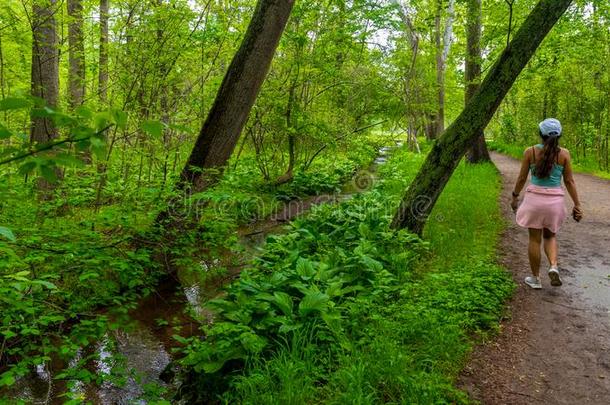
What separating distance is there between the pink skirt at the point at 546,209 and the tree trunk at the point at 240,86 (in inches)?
162

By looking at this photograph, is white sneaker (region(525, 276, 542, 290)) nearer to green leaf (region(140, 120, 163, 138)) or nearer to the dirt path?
the dirt path

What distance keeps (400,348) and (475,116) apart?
13.6 ft

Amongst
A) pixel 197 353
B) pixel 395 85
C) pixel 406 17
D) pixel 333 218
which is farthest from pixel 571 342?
pixel 406 17

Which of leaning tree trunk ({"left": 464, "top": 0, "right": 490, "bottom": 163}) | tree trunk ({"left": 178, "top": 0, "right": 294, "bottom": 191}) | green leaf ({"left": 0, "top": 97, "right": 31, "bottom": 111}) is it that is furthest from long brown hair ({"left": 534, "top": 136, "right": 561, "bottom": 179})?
leaning tree trunk ({"left": 464, "top": 0, "right": 490, "bottom": 163})

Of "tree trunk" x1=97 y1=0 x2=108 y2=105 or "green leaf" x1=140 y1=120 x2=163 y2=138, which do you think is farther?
"tree trunk" x1=97 y1=0 x2=108 y2=105

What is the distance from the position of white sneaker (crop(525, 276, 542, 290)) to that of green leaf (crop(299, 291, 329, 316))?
2888mm

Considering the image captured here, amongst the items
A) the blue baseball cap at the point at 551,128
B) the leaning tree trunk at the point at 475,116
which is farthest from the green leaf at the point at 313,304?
the blue baseball cap at the point at 551,128

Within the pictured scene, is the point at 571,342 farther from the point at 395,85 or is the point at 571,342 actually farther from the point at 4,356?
the point at 395,85

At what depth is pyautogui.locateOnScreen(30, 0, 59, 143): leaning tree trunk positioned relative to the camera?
707 centimetres

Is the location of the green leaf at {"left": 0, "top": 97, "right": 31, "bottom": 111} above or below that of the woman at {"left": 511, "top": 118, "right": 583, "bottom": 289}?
above

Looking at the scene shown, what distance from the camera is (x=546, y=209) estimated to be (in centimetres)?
568

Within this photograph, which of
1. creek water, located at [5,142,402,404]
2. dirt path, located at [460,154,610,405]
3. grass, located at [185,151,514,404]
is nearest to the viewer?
grass, located at [185,151,514,404]

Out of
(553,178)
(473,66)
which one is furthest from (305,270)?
(473,66)

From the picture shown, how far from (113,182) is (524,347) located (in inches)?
221
